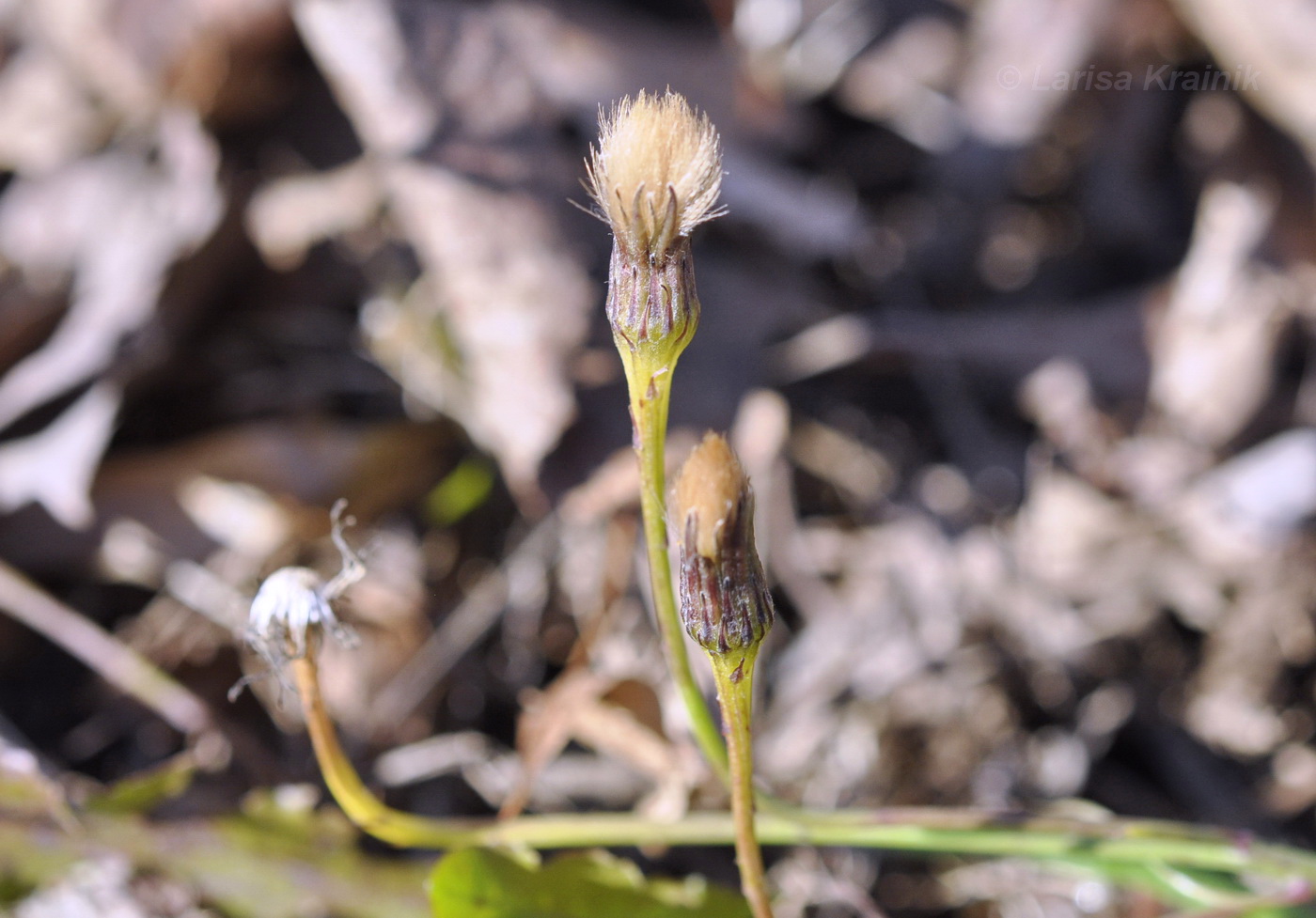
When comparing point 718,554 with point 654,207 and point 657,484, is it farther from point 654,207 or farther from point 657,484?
point 654,207

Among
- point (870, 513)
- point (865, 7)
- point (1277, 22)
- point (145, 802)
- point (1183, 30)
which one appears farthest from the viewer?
point (865, 7)

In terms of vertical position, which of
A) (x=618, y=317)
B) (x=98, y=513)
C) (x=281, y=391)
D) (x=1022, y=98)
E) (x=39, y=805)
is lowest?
(x=39, y=805)

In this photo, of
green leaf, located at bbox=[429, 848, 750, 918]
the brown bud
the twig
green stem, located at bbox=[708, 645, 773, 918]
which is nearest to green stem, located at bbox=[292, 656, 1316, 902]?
green leaf, located at bbox=[429, 848, 750, 918]

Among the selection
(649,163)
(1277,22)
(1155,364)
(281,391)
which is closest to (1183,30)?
(1277,22)

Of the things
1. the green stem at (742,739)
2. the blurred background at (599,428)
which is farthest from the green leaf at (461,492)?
the green stem at (742,739)

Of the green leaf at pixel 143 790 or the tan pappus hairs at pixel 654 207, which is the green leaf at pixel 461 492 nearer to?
the green leaf at pixel 143 790

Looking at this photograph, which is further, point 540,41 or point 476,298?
point 540,41

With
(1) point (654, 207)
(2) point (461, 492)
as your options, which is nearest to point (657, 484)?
(1) point (654, 207)

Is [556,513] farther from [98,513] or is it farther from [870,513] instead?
[98,513]
